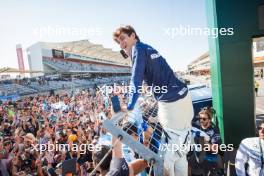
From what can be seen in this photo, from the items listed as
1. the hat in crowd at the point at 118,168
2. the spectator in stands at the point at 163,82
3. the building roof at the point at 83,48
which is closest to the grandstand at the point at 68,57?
the building roof at the point at 83,48

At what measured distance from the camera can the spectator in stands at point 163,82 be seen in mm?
2182

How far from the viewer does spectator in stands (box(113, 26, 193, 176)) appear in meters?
2.18

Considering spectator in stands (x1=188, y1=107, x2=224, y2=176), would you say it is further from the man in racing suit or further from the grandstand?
the grandstand

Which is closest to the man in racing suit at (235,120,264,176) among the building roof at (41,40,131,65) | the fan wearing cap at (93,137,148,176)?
the fan wearing cap at (93,137,148,176)

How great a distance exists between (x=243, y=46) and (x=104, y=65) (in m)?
72.6

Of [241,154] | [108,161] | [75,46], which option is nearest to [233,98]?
[241,154]

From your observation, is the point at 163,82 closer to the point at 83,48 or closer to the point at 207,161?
the point at 207,161

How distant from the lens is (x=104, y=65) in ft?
252

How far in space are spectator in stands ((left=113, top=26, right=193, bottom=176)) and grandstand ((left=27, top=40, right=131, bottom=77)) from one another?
3803 cm

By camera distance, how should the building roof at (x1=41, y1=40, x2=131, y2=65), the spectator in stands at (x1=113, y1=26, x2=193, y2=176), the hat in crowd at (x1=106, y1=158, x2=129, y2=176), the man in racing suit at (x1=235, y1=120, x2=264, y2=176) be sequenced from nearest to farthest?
the hat in crowd at (x1=106, y1=158, x2=129, y2=176) < the spectator in stands at (x1=113, y1=26, x2=193, y2=176) < the man in racing suit at (x1=235, y1=120, x2=264, y2=176) < the building roof at (x1=41, y1=40, x2=131, y2=65)

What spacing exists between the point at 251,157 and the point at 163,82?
156 cm

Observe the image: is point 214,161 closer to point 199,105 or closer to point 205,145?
point 205,145

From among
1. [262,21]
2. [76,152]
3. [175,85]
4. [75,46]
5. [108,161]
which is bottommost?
[76,152]

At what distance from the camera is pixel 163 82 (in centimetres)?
229
